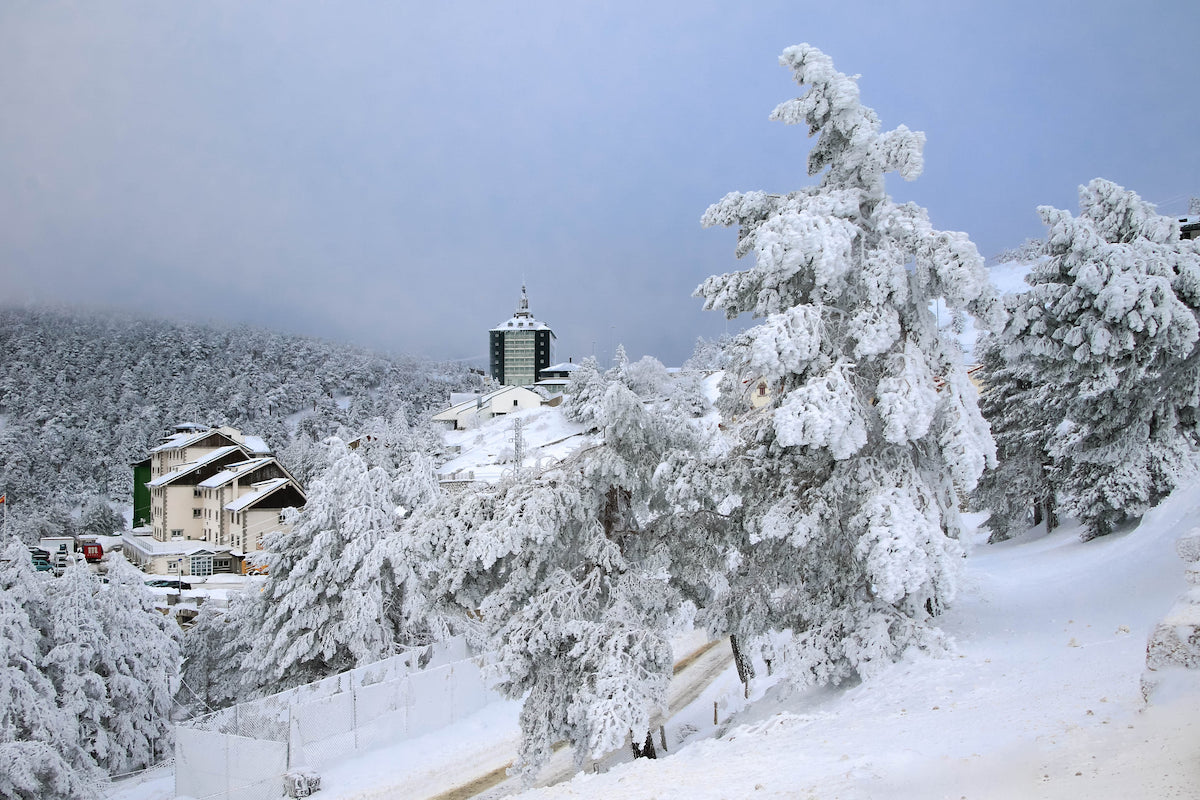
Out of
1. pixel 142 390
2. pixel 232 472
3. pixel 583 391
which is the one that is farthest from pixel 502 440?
pixel 142 390

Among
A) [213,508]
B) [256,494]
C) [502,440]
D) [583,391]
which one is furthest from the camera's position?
[583,391]

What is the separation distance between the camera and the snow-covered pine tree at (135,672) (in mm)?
21156

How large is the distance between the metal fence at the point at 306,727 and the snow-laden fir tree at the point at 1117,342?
18.0 m

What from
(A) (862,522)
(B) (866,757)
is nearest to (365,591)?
(A) (862,522)

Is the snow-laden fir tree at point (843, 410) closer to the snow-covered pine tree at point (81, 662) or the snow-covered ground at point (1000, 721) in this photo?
the snow-covered ground at point (1000, 721)

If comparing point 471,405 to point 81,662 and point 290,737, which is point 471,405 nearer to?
point 81,662

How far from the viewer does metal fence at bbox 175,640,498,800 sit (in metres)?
16.1

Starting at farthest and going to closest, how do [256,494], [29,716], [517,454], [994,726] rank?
[256,494] < [517,454] < [29,716] < [994,726]

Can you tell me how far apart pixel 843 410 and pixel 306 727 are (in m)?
14.3

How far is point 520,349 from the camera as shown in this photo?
15050 centimetres

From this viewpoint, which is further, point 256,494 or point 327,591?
Result: point 256,494

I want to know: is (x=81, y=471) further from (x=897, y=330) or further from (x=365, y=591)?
(x=897, y=330)

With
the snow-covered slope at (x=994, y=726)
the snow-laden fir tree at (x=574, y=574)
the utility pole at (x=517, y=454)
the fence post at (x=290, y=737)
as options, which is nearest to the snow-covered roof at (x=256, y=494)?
the utility pole at (x=517, y=454)

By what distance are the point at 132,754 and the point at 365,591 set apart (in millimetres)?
8250
